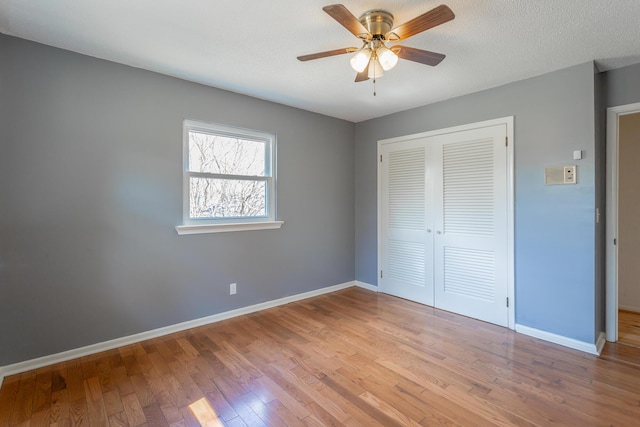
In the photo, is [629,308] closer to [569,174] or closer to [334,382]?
[569,174]

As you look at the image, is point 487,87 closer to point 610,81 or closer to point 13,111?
point 610,81

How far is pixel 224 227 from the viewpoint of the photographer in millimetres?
3225

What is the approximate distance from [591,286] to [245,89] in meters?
3.65

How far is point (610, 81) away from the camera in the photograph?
8.84 feet

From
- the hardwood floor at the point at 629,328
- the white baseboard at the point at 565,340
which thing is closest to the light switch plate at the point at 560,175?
the white baseboard at the point at 565,340

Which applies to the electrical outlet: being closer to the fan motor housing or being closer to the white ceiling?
the white ceiling

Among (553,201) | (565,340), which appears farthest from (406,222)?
(565,340)

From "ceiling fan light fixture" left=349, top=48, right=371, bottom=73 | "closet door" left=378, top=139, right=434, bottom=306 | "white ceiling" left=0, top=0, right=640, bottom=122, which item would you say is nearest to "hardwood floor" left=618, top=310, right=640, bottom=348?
"closet door" left=378, top=139, right=434, bottom=306

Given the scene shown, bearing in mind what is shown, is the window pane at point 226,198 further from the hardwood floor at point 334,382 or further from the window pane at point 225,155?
the hardwood floor at point 334,382

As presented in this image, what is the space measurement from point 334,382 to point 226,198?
6.91ft

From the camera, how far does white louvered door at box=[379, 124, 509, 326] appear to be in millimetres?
3125

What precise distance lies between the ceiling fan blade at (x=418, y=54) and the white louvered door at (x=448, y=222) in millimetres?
1513

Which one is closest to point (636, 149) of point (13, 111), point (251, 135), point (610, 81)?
point (610, 81)

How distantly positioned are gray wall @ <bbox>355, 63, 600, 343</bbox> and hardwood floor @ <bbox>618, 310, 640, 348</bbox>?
16.9 inches
